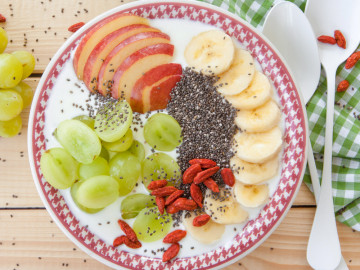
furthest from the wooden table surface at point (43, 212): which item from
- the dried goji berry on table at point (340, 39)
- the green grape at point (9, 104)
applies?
the dried goji berry on table at point (340, 39)

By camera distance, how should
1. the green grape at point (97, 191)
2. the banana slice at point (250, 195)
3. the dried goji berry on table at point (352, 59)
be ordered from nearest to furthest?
the green grape at point (97, 191)
the banana slice at point (250, 195)
the dried goji berry on table at point (352, 59)

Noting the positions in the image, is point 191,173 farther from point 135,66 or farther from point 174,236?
point 135,66

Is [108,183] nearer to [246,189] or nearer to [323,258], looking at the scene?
[246,189]

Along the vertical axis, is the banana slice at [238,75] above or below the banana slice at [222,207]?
above

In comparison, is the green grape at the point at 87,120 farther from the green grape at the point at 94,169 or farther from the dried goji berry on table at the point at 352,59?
the dried goji berry on table at the point at 352,59

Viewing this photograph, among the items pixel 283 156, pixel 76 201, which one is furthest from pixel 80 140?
pixel 283 156

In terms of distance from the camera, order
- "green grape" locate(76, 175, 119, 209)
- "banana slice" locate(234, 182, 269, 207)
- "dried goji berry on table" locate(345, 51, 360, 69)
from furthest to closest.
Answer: "dried goji berry on table" locate(345, 51, 360, 69), "banana slice" locate(234, 182, 269, 207), "green grape" locate(76, 175, 119, 209)

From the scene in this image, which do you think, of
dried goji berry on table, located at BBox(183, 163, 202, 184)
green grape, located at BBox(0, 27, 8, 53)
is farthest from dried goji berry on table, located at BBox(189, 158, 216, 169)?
green grape, located at BBox(0, 27, 8, 53)

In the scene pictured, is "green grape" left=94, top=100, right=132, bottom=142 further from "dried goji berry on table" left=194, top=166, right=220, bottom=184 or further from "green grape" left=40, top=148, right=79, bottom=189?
"dried goji berry on table" left=194, top=166, right=220, bottom=184
